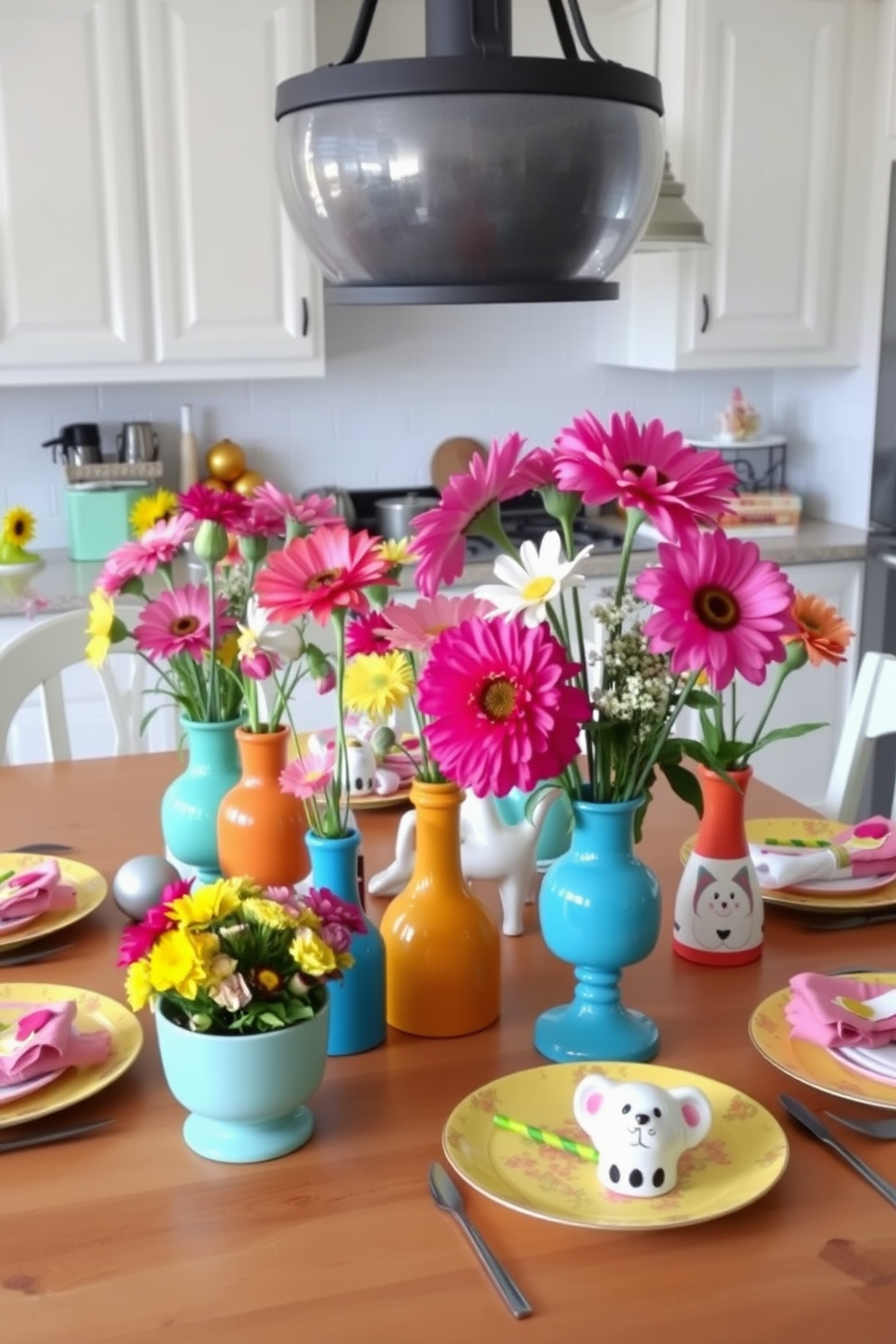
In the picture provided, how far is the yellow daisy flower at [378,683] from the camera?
1335mm

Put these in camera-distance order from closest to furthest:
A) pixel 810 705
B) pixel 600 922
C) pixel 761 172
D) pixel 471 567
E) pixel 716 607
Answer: pixel 716 607 → pixel 600 922 → pixel 471 567 → pixel 761 172 → pixel 810 705

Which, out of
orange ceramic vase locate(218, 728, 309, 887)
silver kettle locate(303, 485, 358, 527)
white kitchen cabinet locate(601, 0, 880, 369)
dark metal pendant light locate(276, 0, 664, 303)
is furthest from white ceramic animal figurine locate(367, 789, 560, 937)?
white kitchen cabinet locate(601, 0, 880, 369)

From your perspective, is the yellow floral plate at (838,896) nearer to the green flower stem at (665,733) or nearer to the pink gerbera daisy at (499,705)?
the green flower stem at (665,733)

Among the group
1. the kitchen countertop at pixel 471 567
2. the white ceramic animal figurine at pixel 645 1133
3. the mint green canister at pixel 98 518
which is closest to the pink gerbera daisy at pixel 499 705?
the white ceramic animal figurine at pixel 645 1133

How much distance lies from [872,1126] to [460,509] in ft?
1.90

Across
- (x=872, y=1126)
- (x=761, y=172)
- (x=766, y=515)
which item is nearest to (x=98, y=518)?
(x=766, y=515)

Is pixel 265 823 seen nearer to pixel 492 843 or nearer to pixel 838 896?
pixel 492 843

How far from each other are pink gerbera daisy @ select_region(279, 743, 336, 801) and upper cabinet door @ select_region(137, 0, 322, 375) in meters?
2.12

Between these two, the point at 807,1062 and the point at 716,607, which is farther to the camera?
the point at 807,1062

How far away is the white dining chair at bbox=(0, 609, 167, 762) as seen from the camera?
7.23 ft

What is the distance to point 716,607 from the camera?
3.67 feet

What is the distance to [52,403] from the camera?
3473mm

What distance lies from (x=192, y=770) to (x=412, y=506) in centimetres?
200

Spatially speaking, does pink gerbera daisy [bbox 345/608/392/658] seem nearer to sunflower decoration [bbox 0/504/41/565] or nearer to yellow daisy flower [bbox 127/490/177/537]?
yellow daisy flower [bbox 127/490/177/537]
